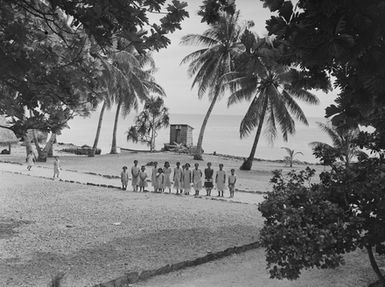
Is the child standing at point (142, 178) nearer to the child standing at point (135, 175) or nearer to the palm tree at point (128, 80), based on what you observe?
the child standing at point (135, 175)

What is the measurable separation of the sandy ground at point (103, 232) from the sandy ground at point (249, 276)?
54 centimetres

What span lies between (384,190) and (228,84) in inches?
900

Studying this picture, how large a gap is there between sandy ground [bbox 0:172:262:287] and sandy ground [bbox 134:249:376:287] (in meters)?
0.54

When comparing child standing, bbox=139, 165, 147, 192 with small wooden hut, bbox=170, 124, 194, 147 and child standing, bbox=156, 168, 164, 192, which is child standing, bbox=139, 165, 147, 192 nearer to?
child standing, bbox=156, 168, 164, 192

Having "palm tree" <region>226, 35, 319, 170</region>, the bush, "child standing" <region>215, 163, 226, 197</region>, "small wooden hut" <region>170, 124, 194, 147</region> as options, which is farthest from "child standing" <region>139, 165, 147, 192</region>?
"small wooden hut" <region>170, 124, 194, 147</region>

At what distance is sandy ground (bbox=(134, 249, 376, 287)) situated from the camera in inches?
268

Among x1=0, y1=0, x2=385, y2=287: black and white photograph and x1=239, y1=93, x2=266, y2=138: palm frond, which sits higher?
x1=239, y1=93, x2=266, y2=138: palm frond

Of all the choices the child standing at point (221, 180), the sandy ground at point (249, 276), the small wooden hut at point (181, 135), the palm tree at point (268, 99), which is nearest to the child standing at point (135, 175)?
the child standing at point (221, 180)

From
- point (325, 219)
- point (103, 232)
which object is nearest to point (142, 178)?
point (103, 232)

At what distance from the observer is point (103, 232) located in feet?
31.4

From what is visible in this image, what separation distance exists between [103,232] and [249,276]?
11.6ft

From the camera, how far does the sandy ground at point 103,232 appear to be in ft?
A: 24.0

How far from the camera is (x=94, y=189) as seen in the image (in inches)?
610

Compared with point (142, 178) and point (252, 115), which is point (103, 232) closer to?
point (142, 178)
